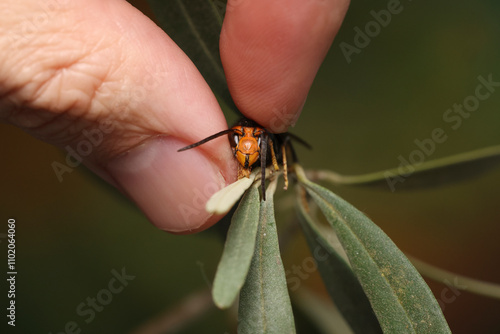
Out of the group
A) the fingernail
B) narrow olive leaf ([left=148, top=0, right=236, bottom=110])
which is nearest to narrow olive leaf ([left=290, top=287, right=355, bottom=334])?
the fingernail

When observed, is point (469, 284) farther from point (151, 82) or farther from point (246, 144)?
point (151, 82)

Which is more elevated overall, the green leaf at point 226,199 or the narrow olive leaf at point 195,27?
the narrow olive leaf at point 195,27

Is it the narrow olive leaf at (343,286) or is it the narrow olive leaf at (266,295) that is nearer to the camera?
the narrow olive leaf at (266,295)

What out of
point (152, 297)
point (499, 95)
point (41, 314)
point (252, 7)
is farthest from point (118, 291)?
point (499, 95)

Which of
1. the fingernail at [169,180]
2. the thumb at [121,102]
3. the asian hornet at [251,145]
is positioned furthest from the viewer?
the fingernail at [169,180]

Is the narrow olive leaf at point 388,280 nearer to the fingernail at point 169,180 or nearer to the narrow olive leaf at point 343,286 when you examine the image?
the narrow olive leaf at point 343,286

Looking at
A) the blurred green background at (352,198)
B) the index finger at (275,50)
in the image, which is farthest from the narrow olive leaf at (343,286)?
the blurred green background at (352,198)
